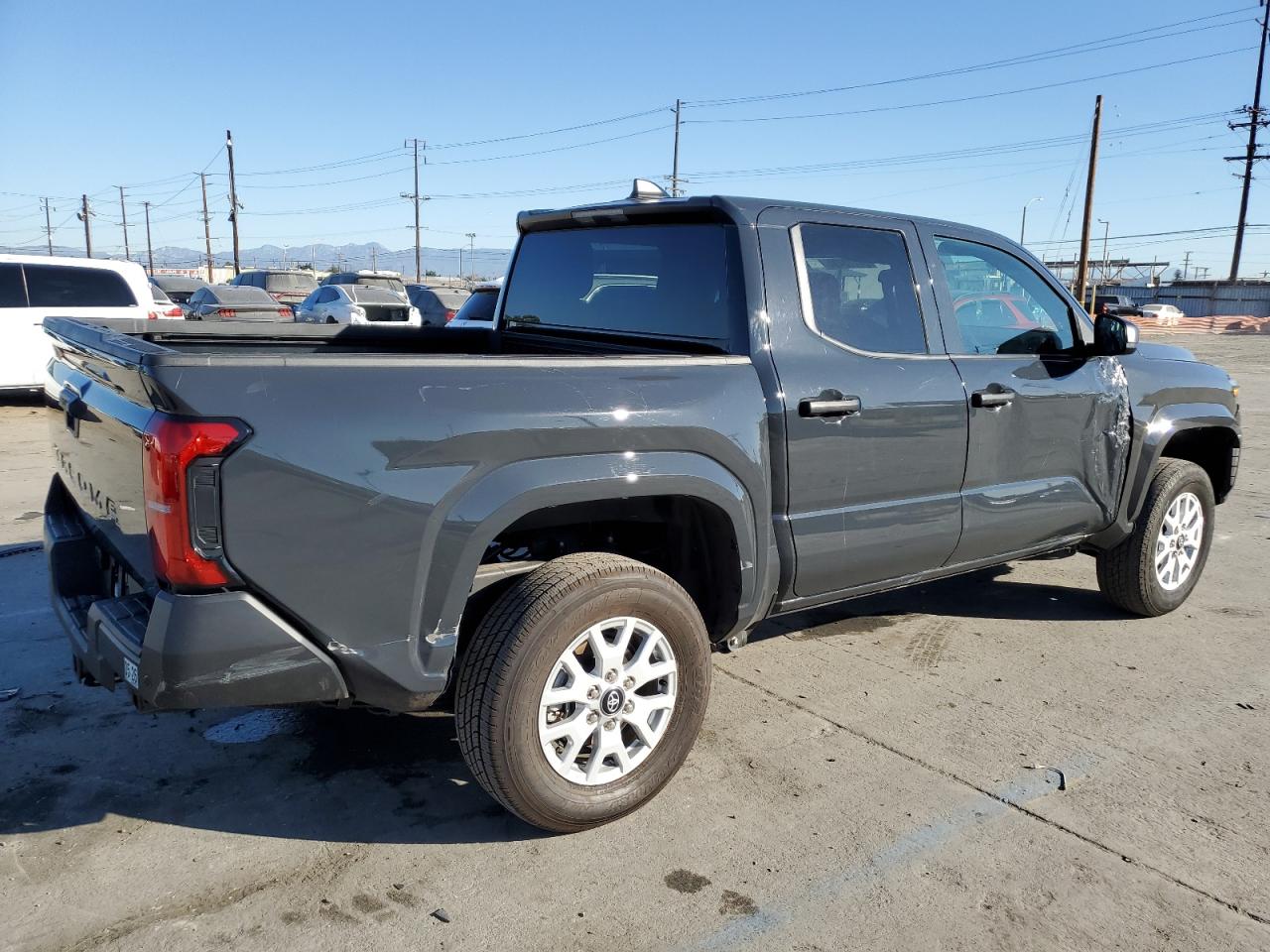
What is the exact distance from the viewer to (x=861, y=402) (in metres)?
3.56

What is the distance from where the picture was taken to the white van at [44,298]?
11648 mm

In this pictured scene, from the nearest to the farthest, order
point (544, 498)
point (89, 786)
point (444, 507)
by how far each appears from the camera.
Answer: point (444, 507) < point (544, 498) < point (89, 786)

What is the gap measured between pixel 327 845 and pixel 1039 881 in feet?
6.76

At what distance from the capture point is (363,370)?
8.38ft

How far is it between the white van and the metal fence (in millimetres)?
47999

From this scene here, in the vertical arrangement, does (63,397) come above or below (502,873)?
above

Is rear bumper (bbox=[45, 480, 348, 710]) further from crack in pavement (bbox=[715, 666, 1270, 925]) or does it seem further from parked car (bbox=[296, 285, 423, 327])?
parked car (bbox=[296, 285, 423, 327])

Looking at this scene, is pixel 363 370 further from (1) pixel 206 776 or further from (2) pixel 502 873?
(1) pixel 206 776

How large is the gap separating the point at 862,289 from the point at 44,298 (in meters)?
11.2

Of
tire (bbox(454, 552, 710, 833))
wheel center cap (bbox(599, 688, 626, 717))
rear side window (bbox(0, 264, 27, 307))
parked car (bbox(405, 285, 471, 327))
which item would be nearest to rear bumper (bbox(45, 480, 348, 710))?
tire (bbox(454, 552, 710, 833))

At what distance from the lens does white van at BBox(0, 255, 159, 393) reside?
38.2 feet

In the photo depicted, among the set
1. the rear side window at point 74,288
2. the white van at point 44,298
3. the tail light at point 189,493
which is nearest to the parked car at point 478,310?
the white van at point 44,298

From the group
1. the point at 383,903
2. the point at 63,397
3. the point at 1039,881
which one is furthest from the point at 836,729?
the point at 63,397

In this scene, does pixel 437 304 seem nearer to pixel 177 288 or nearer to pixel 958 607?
pixel 177 288
